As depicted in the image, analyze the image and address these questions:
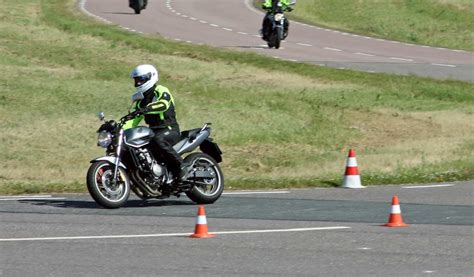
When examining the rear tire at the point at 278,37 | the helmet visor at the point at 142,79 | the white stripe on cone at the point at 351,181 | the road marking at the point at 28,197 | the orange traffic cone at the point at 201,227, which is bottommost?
the road marking at the point at 28,197

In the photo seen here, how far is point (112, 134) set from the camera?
15.3m

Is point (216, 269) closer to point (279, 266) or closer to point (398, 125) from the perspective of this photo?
point (279, 266)

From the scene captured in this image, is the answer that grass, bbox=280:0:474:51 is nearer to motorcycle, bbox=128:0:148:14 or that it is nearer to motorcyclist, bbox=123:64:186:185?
motorcycle, bbox=128:0:148:14

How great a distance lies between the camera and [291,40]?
4144 centimetres

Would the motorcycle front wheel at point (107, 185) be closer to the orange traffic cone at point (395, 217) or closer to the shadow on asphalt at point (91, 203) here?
the shadow on asphalt at point (91, 203)

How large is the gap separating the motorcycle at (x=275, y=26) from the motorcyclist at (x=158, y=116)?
72.6 feet

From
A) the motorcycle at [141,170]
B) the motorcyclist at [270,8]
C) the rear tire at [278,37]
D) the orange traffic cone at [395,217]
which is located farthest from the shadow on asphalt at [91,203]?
the rear tire at [278,37]

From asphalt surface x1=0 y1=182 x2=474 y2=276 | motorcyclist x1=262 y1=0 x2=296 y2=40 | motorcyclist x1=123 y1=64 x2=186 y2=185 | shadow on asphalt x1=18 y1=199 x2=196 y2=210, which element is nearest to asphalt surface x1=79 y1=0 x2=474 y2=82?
motorcyclist x1=262 y1=0 x2=296 y2=40

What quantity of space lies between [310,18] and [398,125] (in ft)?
83.9

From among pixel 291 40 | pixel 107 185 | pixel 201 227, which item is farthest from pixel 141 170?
pixel 291 40

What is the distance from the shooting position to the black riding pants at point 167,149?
51.1 ft

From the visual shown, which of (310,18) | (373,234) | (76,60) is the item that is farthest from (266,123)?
(310,18)

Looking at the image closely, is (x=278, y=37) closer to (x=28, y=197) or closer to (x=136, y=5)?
(x=136, y=5)

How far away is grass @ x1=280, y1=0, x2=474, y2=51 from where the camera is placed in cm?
4553
